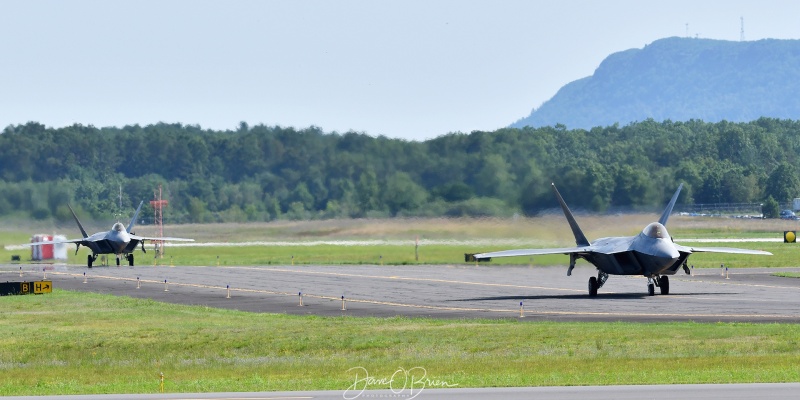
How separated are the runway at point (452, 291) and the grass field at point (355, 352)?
12.2 feet

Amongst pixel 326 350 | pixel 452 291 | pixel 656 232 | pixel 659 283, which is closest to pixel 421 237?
pixel 452 291

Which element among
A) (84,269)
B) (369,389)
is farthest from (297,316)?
(84,269)

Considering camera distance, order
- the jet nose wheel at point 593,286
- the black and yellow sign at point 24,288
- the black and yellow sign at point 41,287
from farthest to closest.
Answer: the black and yellow sign at point 41,287
the black and yellow sign at point 24,288
the jet nose wheel at point 593,286

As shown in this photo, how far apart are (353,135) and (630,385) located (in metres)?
56.8

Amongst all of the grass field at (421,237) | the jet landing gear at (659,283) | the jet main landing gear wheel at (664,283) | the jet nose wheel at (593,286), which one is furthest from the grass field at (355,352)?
the grass field at (421,237)

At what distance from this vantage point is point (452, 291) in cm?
5266

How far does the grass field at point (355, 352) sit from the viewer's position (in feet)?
78.1

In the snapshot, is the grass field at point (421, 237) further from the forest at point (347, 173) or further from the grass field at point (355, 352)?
the grass field at point (355, 352)

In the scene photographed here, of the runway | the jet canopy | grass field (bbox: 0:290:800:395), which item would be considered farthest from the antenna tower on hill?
the jet canopy

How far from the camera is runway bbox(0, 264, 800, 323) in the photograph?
41125 mm

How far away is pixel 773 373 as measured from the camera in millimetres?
23438

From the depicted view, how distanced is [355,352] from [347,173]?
46516mm

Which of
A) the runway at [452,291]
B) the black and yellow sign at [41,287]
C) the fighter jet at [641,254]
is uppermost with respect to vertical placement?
the fighter jet at [641,254]

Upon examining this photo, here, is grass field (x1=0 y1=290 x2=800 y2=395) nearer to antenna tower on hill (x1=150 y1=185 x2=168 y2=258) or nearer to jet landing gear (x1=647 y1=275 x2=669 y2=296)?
jet landing gear (x1=647 y1=275 x2=669 y2=296)
